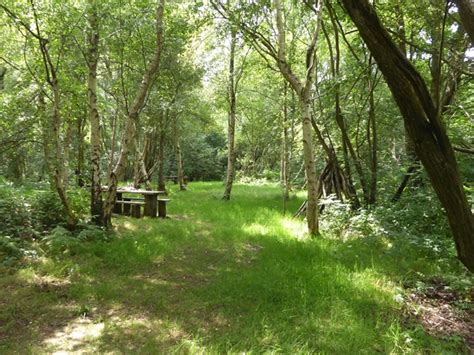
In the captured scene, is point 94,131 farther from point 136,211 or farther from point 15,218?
point 136,211

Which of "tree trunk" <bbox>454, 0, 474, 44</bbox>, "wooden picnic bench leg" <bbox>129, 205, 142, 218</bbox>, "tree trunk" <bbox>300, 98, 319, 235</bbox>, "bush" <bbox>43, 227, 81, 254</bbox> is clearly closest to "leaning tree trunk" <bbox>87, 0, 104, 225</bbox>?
"bush" <bbox>43, 227, 81, 254</bbox>

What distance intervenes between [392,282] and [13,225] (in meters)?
6.50

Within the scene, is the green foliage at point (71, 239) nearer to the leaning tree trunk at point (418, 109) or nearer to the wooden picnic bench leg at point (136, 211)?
the wooden picnic bench leg at point (136, 211)

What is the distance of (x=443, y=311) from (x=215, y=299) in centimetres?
266

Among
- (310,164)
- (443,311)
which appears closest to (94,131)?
(310,164)

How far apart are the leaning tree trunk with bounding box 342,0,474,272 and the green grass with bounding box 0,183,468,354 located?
1675 mm

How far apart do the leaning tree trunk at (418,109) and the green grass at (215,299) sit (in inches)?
66.0

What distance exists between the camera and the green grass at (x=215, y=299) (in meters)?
3.01

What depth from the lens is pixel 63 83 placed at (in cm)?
784

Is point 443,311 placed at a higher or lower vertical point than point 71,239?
lower

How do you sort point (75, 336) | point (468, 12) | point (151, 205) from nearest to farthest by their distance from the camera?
point (468, 12) < point (75, 336) < point (151, 205)

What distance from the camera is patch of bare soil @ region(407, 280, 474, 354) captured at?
323cm

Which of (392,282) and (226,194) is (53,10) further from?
(226,194)

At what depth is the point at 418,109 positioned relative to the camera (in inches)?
83.9
